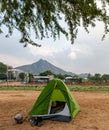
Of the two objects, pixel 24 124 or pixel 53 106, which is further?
pixel 53 106

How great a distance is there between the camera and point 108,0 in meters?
13.2

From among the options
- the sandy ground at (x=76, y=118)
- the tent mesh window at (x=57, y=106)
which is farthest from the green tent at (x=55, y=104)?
the sandy ground at (x=76, y=118)

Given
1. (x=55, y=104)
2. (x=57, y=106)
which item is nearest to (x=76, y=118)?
(x=57, y=106)

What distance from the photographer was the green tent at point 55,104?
1270cm

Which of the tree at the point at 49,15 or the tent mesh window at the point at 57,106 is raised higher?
the tree at the point at 49,15

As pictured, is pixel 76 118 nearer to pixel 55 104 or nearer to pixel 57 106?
pixel 57 106

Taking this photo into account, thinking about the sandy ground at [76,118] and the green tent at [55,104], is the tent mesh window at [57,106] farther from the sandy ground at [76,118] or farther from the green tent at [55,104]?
the sandy ground at [76,118]

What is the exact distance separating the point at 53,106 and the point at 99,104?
2280mm

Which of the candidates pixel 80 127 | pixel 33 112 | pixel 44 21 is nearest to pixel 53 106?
pixel 33 112

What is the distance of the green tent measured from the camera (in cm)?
1270

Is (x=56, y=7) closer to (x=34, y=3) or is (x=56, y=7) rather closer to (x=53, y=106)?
(x=34, y=3)

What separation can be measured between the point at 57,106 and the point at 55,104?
0.35 ft

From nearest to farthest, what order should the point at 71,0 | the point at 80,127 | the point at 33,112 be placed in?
the point at 80,127, the point at 33,112, the point at 71,0

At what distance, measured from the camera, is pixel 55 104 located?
1336 centimetres
